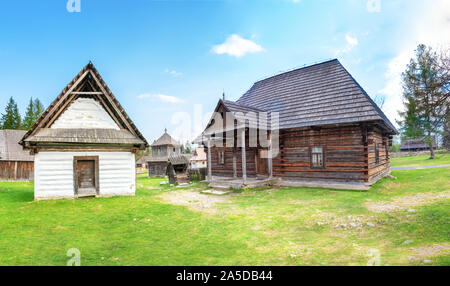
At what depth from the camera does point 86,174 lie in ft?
42.1

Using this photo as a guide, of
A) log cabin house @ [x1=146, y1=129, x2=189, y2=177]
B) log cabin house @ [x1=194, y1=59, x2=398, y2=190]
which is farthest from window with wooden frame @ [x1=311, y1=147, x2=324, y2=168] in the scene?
log cabin house @ [x1=146, y1=129, x2=189, y2=177]

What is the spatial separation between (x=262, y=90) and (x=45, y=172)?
17.9 m

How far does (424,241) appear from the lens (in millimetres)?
5359

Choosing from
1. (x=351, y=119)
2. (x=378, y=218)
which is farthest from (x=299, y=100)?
(x=378, y=218)

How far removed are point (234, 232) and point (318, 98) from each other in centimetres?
1321

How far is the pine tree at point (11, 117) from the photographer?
49.4 m

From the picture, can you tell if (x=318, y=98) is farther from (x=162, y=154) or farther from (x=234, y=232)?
(x=162, y=154)

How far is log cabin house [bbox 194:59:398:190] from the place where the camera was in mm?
14117

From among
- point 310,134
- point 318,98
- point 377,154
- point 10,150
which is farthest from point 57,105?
point 10,150

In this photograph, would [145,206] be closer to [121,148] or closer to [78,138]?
[121,148]

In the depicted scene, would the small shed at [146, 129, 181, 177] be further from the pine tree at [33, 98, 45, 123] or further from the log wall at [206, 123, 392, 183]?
the pine tree at [33, 98, 45, 123]

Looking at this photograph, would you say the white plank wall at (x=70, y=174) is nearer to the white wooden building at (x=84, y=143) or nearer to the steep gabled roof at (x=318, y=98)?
the white wooden building at (x=84, y=143)

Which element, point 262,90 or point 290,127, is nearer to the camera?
point 290,127
